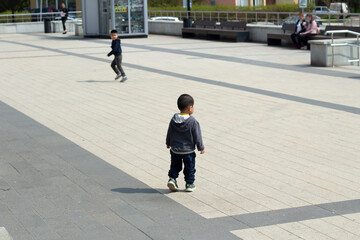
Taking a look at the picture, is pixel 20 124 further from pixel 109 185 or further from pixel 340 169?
pixel 340 169

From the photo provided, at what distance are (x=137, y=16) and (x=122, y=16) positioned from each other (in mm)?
764

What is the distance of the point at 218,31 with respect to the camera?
27.9 metres

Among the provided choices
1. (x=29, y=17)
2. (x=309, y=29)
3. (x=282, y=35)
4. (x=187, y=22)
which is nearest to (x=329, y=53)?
(x=309, y=29)

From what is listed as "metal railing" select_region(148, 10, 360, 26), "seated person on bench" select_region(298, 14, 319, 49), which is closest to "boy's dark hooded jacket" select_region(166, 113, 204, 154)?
"seated person on bench" select_region(298, 14, 319, 49)

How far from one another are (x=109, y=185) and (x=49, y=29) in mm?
32478

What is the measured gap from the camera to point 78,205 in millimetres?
6160

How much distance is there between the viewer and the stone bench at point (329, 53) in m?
17.5

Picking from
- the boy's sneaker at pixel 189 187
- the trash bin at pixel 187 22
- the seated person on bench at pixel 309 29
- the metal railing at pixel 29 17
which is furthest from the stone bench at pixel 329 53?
the metal railing at pixel 29 17

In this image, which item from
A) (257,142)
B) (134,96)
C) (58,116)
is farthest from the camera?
(134,96)

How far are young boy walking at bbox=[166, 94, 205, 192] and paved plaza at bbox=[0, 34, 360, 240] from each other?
8.9 inches

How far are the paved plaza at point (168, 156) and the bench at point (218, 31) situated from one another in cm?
985

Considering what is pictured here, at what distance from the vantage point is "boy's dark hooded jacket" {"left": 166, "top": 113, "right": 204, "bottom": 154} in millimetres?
6379

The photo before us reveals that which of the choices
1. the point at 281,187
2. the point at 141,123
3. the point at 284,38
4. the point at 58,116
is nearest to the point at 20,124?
the point at 58,116

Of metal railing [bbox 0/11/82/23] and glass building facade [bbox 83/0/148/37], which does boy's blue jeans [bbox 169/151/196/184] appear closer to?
glass building facade [bbox 83/0/148/37]
